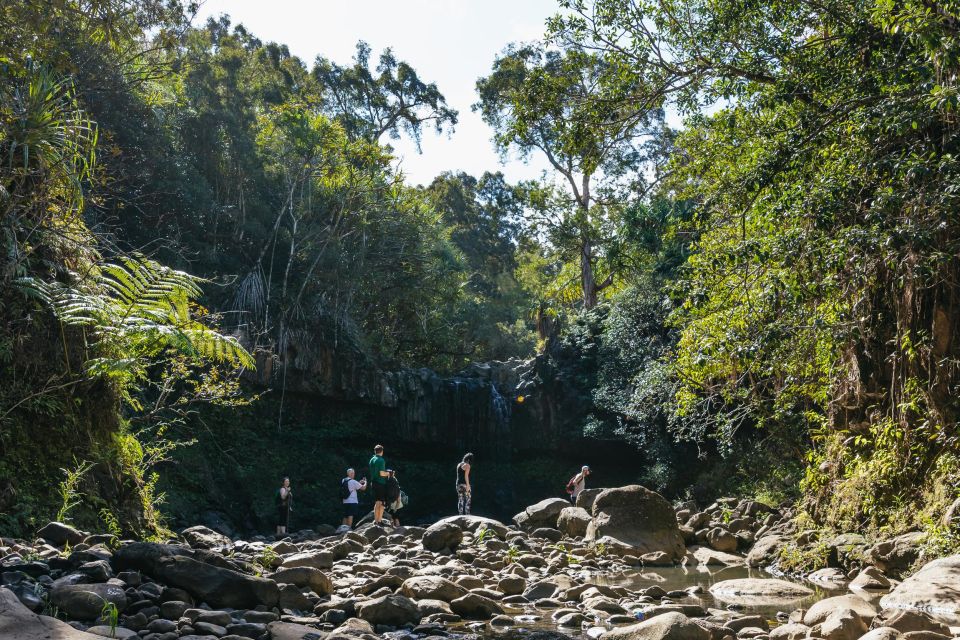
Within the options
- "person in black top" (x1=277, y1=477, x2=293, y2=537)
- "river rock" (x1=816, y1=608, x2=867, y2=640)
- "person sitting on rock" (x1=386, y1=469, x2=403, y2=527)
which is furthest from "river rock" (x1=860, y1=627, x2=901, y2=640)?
"person in black top" (x1=277, y1=477, x2=293, y2=537)

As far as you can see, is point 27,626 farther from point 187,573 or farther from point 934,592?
point 934,592

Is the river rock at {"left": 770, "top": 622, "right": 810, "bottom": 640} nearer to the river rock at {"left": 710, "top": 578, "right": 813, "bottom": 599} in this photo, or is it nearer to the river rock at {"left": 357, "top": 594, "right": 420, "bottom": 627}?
the river rock at {"left": 710, "top": 578, "right": 813, "bottom": 599}

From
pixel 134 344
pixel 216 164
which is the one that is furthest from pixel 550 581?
pixel 216 164

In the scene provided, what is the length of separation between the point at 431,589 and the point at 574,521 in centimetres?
687

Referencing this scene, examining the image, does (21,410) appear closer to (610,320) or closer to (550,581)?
(550,581)

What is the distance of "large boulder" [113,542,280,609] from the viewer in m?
5.47

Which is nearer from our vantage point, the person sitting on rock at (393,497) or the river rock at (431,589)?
the river rock at (431,589)

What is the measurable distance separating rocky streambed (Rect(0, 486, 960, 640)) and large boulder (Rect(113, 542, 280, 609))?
10 millimetres

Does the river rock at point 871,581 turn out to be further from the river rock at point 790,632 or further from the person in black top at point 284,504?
the person in black top at point 284,504

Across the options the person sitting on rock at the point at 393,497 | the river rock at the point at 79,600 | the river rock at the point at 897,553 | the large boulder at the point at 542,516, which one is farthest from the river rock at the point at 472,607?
the large boulder at the point at 542,516

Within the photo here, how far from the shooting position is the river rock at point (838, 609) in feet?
19.7

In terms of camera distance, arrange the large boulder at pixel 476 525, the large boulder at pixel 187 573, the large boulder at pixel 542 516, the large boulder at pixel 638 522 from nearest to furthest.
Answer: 1. the large boulder at pixel 187 573
2. the large boulder at pixel 638 522
3. the large boulder at pixel 476 525
4. the large boulder at pixel 542 516

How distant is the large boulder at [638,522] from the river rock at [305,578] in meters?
6.10

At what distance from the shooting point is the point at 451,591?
759cm
